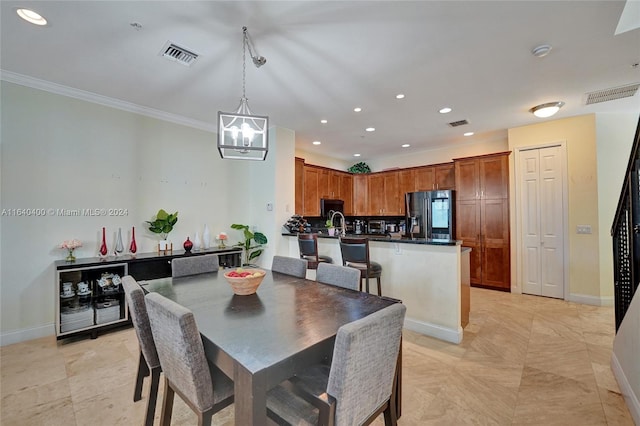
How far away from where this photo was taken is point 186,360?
3.86 ft

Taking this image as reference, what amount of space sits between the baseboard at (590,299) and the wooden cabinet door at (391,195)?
10.7 feet

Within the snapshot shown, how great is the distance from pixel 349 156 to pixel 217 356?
610cm

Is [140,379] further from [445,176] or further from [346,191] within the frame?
→ [445,176]

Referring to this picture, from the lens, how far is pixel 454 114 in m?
3.97

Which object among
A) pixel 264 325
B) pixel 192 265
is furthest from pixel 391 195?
pixel 264 325

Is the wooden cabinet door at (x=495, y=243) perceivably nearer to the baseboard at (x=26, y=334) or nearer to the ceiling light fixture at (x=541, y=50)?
the ceiling light fixture at (x=541, y=50)

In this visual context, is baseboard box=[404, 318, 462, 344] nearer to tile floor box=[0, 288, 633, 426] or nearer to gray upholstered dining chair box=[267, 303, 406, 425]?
tile floor box=[0, 288, 633, 426]

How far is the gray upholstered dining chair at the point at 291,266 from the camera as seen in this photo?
2502mm

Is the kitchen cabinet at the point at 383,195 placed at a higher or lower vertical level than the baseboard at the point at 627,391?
higher

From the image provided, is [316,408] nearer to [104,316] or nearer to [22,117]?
[104,316]

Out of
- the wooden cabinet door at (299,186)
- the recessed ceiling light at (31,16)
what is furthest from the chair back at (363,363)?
the wooden cabinet door at (299,186)

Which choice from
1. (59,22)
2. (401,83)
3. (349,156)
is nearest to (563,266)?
(401,83)

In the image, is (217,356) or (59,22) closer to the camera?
(217,356)

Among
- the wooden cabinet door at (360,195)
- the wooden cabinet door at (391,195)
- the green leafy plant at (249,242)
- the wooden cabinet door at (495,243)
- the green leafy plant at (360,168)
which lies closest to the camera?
the green leafy plant at (249,242)
